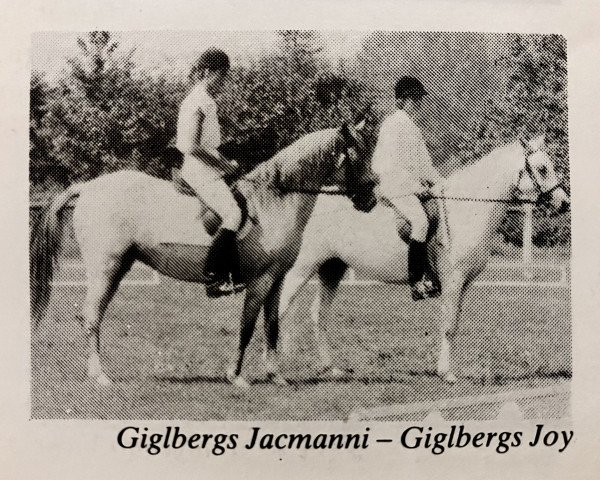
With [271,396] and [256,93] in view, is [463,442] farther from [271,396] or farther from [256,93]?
[256,93]

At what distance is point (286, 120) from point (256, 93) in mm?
85

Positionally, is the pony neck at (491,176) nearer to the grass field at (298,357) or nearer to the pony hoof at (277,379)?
the grass field at (298,357)

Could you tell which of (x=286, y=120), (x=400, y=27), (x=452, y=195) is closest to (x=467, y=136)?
(x=452, y=195)

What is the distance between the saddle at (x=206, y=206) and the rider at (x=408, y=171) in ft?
0.95

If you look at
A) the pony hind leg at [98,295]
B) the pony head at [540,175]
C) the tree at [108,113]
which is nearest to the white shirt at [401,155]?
the pony head at [540,175]

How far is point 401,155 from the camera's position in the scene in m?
1.66

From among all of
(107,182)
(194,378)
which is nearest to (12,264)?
(107,182)

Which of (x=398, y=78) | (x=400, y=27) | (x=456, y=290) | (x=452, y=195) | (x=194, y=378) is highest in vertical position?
(x=400, y=27)

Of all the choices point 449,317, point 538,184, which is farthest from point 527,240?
point 449,317

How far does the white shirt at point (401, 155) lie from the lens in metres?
1.66

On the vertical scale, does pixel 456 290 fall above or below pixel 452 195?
below

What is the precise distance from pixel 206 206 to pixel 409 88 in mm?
499

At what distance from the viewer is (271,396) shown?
1.64 m

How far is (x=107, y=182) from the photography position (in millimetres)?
1659
